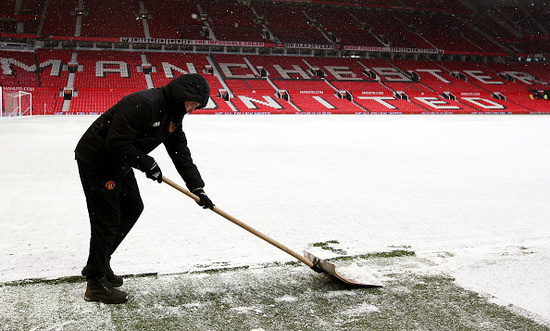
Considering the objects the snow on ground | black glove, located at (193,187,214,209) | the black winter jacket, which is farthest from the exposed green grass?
the black winter jacket

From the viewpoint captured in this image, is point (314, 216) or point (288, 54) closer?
point (314, 216)

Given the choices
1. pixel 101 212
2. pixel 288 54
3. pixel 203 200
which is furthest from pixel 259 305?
pixel 288 54

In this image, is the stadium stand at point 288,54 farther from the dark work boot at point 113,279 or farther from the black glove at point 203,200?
the dark work boot at point 113,279

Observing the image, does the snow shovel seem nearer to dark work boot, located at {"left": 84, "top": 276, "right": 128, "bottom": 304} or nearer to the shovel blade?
the shovel blade

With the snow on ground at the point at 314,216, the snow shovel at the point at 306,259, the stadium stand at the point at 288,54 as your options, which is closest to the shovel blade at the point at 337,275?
the snow shovel at the point at 306,259

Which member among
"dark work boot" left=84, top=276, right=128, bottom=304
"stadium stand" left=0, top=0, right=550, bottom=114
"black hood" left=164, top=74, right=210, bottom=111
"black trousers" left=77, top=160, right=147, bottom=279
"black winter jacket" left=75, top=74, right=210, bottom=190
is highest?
"stadium stand" left=0, top=0, right=550, bottom=114

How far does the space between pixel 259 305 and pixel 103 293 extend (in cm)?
95

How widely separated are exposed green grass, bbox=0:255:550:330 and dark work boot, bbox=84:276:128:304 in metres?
0.04

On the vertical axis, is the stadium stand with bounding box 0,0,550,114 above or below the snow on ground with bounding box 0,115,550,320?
above

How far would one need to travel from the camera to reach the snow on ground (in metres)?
A: 3.34

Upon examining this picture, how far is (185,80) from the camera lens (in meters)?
2.64

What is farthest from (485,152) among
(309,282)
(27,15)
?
(27,15)

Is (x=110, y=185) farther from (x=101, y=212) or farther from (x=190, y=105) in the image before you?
(x=190, y=105)

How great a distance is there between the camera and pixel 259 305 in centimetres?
268
